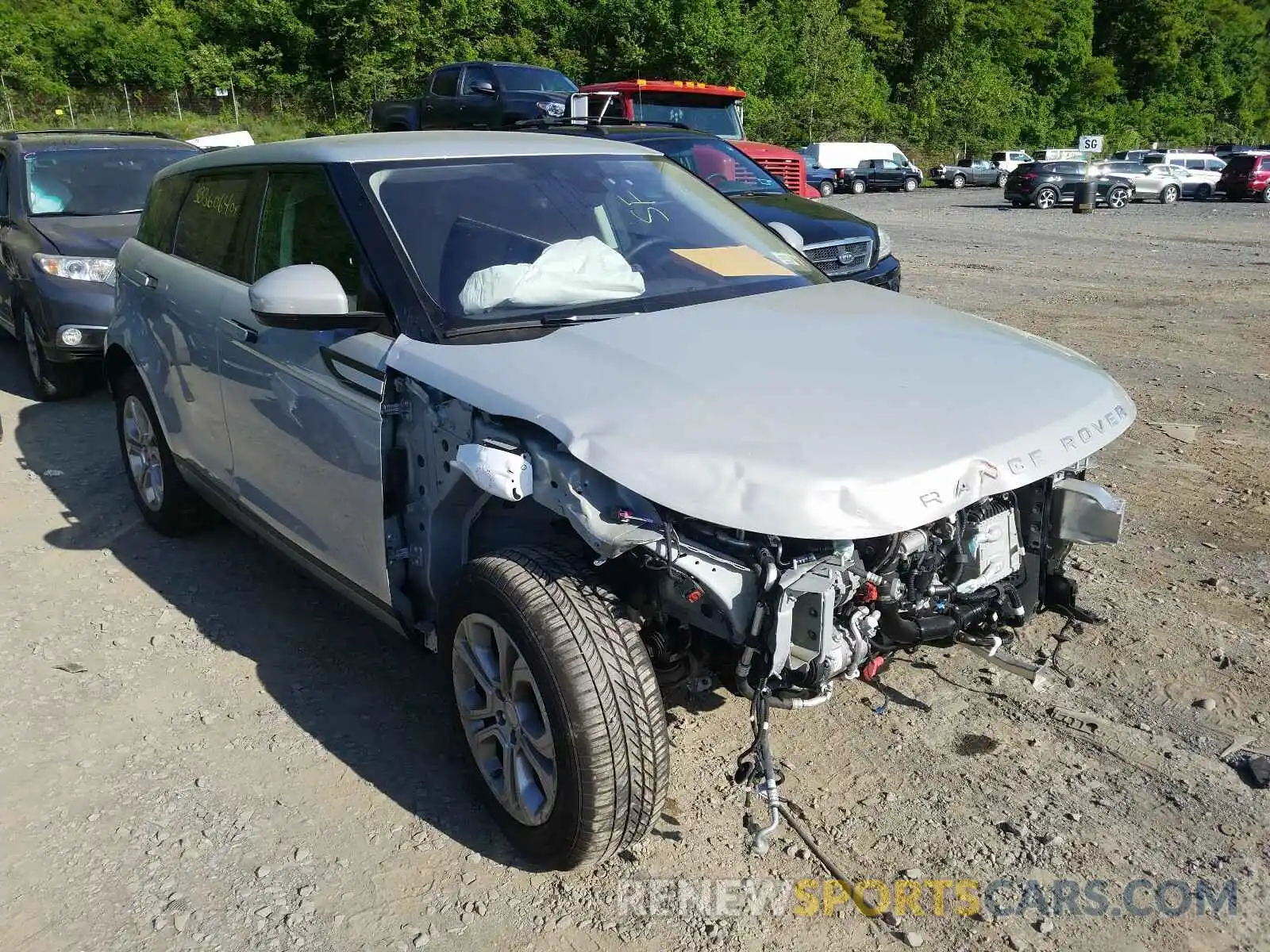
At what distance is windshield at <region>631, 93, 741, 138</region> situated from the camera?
12.9 m

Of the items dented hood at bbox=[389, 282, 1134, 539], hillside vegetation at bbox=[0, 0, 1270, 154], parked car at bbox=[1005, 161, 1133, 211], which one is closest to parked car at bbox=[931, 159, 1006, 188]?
hillside vegetation at bbox=[0, 0, 1270, 154]

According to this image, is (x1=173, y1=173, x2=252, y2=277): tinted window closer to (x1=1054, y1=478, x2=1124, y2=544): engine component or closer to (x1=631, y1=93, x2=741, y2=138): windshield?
(x1=1054, y1=478, x2=1124, y2=544): engine component

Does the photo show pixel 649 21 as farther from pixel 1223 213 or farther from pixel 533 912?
pixel 533 912

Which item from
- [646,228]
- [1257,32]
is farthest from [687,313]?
[1257,32]

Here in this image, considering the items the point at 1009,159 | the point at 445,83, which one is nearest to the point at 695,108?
the point at 445,83

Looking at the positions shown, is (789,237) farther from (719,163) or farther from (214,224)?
(719,163)

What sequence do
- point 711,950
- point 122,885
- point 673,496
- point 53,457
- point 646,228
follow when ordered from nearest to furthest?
point 673,496 < point 711,950 < point 122,885 < point 646,228 < point 53,457

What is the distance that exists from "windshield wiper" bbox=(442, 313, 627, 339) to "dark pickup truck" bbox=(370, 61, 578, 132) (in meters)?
11.5

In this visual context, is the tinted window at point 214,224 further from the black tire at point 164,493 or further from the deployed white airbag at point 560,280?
the deployed white airbag at point 560,280

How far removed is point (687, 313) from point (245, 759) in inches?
80.8

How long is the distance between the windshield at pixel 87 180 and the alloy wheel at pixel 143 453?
11.7 feet

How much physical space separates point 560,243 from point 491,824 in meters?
1.88

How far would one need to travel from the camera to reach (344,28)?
1646 inches

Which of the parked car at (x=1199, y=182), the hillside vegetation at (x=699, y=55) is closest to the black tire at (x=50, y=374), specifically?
the parked car at (x=1199, y=182)
